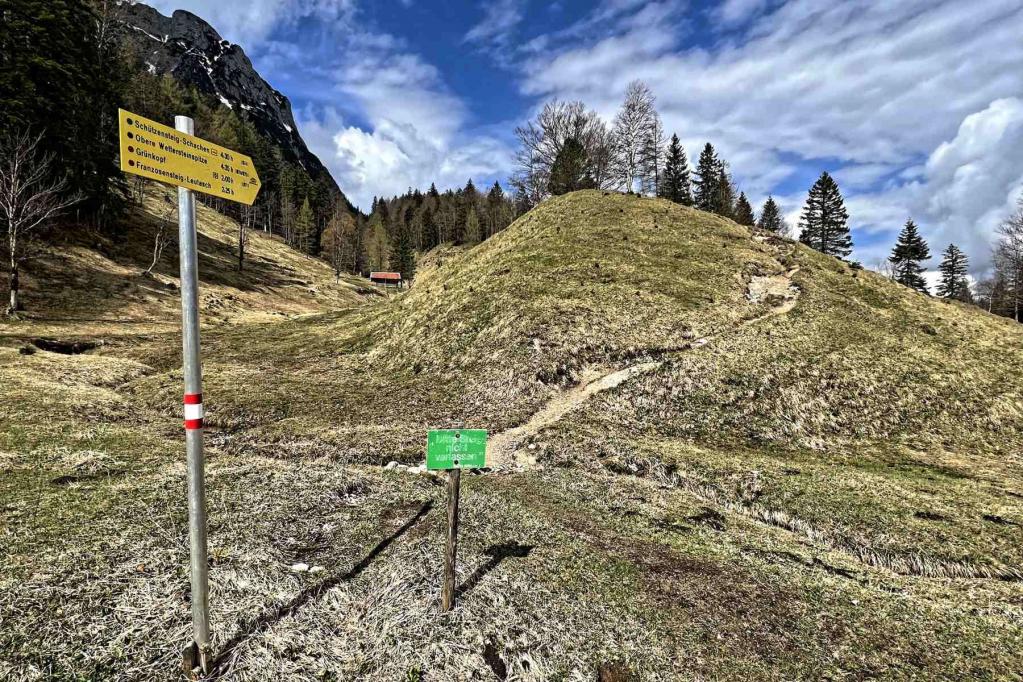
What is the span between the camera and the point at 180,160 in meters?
4.83

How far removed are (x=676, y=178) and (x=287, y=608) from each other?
82.2 metres

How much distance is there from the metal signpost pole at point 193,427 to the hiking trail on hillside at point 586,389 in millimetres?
9894

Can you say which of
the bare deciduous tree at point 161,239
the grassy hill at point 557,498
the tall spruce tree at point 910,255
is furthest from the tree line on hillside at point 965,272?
the bare deciduous tree at point 161,239

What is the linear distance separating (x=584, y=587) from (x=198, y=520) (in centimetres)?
586

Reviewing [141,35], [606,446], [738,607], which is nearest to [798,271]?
[606,446]

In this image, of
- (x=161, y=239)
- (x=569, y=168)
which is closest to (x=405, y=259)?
(x=161, y=239)

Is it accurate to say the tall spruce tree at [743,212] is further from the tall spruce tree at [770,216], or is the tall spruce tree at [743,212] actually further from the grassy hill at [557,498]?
the grassy hill at [557,498]

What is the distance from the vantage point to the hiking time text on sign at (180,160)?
14.4ft

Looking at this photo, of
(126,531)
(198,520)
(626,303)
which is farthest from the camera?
(626,303)

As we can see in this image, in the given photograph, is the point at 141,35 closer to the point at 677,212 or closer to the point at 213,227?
the point at 213,227

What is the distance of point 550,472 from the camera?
46.4 feet

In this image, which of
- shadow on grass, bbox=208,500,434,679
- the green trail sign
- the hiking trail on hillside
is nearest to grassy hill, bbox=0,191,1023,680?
shadow on grass, bbox=208,500,434,679

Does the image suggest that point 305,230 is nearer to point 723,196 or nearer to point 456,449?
point 723,196

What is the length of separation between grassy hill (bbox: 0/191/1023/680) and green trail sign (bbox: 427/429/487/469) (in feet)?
7.49
